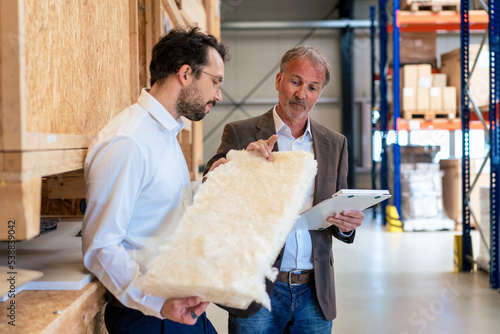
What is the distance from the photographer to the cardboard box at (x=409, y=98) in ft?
31.5

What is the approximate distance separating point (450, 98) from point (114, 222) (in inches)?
364

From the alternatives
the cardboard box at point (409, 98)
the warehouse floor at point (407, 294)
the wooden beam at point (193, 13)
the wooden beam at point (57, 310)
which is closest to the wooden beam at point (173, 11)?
the wooden beam at point (193, 13)

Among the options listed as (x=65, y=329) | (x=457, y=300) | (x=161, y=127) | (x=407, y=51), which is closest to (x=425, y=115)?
(x=407, y=51)

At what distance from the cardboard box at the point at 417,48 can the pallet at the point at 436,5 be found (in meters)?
0.66

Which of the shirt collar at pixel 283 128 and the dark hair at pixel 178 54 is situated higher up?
the dark hair at pixel 178 54

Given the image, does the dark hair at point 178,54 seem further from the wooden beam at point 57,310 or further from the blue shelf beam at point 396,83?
the blue shelf beam at point 396,83

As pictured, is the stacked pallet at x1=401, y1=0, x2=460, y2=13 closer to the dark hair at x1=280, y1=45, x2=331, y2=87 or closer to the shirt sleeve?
the dark hair at x1=280, y1=45, x2=331, y2=87

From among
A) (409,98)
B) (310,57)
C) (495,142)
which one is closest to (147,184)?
(310,57)

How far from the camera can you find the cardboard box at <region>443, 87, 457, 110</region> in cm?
945

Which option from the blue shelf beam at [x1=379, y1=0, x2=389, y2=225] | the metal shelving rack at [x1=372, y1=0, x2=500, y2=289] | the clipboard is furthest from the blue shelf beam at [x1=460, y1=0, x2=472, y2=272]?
the clipboard

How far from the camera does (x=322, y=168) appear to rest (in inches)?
99.4

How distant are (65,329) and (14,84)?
2.33 ft

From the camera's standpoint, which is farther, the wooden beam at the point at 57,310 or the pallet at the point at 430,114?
the pallet at the point at 430,114

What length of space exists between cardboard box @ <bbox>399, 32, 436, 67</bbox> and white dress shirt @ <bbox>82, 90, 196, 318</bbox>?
30.8ft
